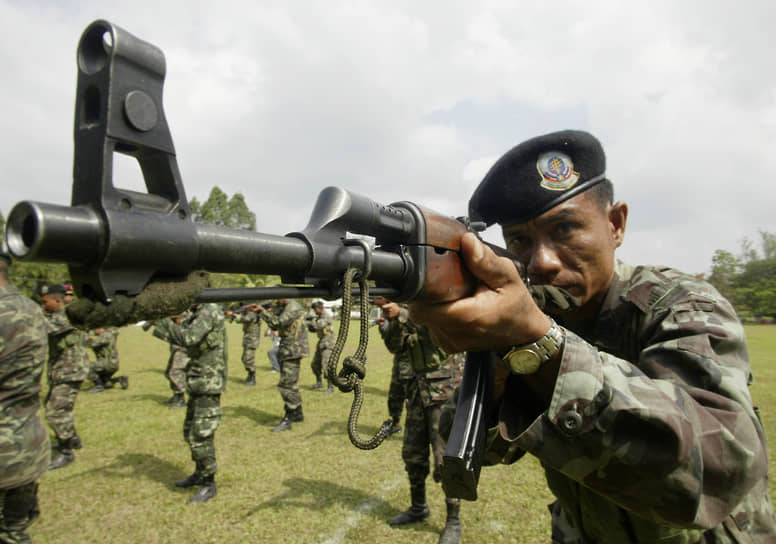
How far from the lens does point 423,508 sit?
5.08 meters

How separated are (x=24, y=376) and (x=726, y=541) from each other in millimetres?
5012

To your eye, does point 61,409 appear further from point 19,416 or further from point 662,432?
point 662,432

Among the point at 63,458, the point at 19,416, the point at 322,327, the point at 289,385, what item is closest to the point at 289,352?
the point at 289,385

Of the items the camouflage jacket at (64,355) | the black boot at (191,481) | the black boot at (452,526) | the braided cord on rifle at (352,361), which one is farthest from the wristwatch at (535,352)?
the camouflage jacket at (64,355)

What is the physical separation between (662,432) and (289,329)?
8.90 m

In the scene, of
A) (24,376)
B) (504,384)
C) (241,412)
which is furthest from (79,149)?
(241,412)

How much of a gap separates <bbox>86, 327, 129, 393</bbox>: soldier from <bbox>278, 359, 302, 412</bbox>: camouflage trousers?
18.8 ft

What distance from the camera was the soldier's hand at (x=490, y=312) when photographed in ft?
4.44

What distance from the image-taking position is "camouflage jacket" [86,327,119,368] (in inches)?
449

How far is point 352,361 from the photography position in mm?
1306

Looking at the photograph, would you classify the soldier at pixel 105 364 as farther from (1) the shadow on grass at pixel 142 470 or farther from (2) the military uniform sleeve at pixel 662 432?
(2) the military uniform sleeve at pixel 662 432

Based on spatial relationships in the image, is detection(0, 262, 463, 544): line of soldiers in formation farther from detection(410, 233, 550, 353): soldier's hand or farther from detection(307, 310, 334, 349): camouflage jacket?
detection(307, 310, 334, 349): camouflage jacket

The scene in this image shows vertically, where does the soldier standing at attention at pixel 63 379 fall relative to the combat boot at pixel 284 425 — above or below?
above

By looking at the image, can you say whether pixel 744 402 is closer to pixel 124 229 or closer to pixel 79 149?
pixel 124 229
